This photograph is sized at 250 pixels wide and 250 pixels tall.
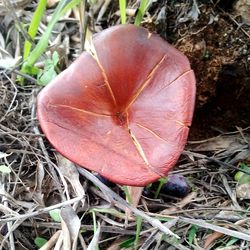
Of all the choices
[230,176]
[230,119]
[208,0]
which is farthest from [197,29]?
[230,176]

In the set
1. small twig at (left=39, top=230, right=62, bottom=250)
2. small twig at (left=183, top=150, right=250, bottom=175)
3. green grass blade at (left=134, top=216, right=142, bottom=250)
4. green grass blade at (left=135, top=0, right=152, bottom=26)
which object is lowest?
small twig at (left=39, top=230, right=62, bottom=250)

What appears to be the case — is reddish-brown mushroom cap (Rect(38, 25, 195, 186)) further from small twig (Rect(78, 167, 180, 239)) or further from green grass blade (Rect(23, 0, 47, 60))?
green grass blade (Rect(23, 0, 47, 60))

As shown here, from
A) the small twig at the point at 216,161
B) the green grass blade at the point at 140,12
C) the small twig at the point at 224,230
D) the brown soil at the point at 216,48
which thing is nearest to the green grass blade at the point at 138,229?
the small twig at the point at 224,230

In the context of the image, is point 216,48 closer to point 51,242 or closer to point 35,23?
point 35,23

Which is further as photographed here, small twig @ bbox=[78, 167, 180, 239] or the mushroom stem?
the mushroom stem

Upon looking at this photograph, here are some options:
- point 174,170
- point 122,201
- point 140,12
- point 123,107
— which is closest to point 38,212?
point 122,201

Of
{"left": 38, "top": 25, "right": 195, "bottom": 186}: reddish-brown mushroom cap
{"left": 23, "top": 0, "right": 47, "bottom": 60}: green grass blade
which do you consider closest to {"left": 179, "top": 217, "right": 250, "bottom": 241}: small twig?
{"left": 38, "top": 25, "right": 195, "bottom": 186}: reddish-brown mushroom cap

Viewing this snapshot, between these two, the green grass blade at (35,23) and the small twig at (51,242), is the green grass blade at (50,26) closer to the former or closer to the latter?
the green grass blade at (35,23)
